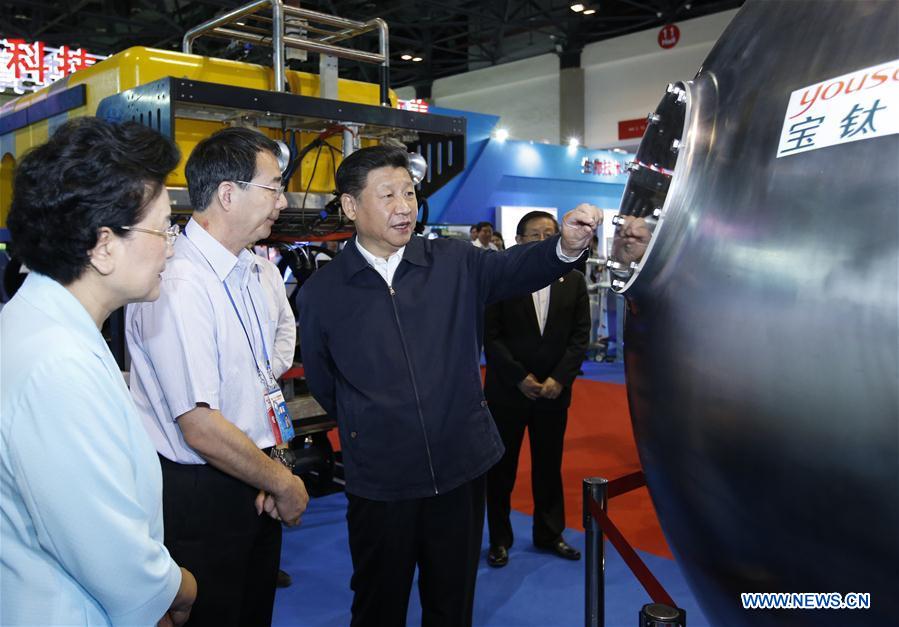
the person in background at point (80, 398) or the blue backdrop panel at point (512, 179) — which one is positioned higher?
the blue backdrop panel at point (512, 179)

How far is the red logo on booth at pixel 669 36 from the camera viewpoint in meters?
16.4

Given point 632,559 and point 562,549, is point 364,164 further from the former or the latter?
point 562,549

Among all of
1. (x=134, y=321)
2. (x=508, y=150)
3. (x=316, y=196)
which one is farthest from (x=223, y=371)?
(x=508, y=150)

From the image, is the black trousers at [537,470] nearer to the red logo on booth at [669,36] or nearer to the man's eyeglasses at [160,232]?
the man's eyeglasses at [160,232]

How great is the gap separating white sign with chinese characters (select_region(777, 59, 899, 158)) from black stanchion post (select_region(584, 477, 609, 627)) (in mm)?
972

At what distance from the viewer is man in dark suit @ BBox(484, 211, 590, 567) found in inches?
146

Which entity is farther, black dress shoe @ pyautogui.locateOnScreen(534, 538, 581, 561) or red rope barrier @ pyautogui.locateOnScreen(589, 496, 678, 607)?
black dress shoe @ pyautogui.locateOnScreen(534, 538, 581, 561)

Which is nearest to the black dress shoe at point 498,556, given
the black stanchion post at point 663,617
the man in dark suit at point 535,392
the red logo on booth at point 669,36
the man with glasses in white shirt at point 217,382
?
the man in dark suit at point 535,392

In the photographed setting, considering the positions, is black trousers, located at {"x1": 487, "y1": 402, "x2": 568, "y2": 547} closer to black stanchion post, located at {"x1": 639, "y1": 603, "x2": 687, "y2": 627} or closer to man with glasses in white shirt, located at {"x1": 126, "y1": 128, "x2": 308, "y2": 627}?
man with glasses in white shirt, located at {"x1": 126, "y1": 128, "x2": 308, "y2": 627}

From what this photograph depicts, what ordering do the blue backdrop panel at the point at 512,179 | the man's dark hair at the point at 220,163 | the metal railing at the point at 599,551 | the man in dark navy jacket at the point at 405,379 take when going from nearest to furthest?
the metal railing at the point at 599,551, the man's dark hair at the point at 220,163, the man in dark navy jacket at the point at 405,379, the blue backdrop panel at the point at 512,179

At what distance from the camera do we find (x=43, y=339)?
109 cm

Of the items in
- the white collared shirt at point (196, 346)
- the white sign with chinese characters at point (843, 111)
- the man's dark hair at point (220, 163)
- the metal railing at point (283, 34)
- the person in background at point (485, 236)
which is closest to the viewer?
the white sign with chinese characters at point (843, 111)

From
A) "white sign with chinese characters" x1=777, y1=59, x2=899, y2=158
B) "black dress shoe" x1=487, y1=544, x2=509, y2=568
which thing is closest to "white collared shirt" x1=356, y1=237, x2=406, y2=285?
"white sign with chinese characters" x1=777, y1=59, x2=899, y2=158

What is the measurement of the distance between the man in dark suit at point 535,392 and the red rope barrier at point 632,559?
186cm
